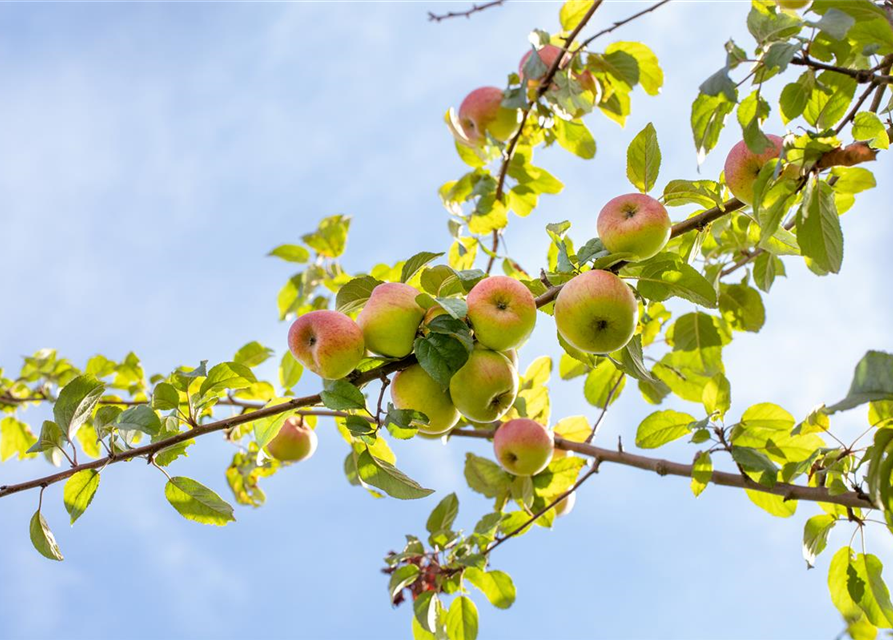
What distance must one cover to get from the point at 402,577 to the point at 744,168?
157 cm

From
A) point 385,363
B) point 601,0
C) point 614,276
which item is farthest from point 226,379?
point 601,0

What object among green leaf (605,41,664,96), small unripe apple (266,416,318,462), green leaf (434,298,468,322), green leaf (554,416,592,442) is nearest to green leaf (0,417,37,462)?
small unripe apple (266,416,318,462)

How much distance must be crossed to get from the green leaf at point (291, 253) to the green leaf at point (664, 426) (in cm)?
177

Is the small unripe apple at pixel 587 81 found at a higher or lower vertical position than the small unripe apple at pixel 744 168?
higher

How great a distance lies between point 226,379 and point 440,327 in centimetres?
65

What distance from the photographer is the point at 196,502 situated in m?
1.66

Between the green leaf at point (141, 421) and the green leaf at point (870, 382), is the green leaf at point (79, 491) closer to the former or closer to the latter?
the green leaf at point (141, 421)

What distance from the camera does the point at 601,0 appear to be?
97.0 inches

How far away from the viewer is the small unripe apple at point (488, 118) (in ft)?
10.5

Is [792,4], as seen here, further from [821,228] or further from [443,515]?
[443,515]

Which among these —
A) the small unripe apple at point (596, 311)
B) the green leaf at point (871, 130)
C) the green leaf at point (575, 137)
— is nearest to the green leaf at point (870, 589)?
the small unripe apple at point (596, 311)

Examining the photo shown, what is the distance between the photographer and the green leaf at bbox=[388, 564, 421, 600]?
2.23 metres

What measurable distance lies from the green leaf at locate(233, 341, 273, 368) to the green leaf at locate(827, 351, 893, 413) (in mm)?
1864

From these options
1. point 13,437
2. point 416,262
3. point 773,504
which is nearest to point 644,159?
point 416,262
